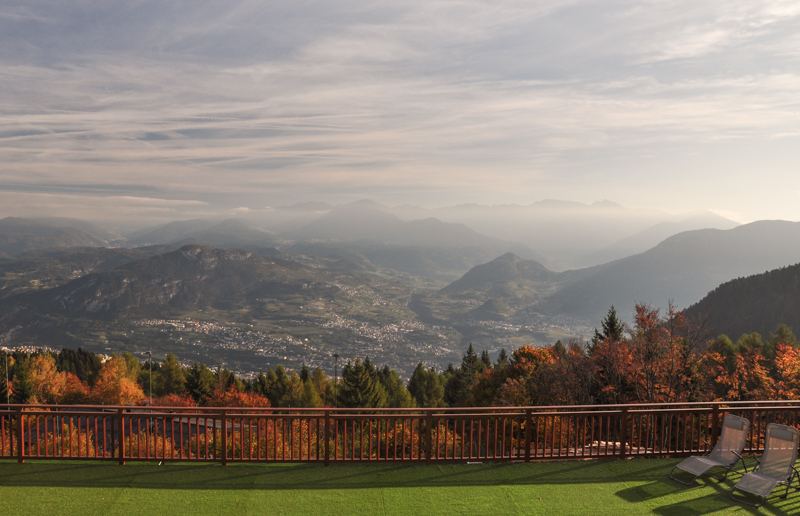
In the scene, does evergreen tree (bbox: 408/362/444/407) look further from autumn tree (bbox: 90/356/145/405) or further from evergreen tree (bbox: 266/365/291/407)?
autumn tree (bbox: 90/356/145/405)

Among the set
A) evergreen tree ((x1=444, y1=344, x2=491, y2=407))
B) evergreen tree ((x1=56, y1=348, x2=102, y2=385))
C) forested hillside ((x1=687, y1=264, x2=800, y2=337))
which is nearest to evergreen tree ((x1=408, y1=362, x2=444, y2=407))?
evergreen tree ((x1=444, y1=344, x2=491, y2=407))

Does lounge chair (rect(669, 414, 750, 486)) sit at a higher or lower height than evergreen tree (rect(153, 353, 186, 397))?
higher

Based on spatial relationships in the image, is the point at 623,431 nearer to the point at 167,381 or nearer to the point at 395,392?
the point at 395,392

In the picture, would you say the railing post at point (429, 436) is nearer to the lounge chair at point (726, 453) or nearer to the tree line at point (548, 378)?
the lounge chair at point (726, 453)

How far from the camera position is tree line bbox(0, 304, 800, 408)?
82.4ft

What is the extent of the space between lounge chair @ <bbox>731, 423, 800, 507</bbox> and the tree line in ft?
55.2

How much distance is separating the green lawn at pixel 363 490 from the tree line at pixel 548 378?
1757 cm

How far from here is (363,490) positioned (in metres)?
6.90

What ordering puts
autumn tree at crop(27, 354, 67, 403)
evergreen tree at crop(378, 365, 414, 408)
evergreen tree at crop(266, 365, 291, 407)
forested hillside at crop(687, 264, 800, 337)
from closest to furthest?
autumn tree at crop(27, 354, 67, 403), evergreen tree at crop(266, 365, 291, 407), evergreen tree at crop(378, 365, 414, 408), forested hillside at crop(687, 264, 800, 337)

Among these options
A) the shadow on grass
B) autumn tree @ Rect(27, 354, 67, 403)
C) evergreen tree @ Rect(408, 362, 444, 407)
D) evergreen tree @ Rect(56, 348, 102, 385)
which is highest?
the shadow on grass

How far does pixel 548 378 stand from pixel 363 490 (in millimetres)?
25431

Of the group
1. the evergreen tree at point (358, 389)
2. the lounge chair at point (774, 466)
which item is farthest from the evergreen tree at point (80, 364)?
the lounge chair at point (774, 466)

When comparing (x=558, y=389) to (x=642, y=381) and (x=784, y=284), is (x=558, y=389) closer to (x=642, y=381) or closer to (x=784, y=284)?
(x=642, y=381)

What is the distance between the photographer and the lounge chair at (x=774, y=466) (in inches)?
260
